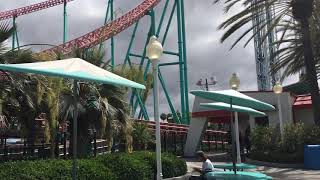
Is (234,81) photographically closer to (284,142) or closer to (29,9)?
(284,142)

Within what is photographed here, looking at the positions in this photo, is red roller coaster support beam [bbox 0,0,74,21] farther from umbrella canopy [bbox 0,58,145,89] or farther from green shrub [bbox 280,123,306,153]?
umbrella canopy [bbox 0,58,145,89]

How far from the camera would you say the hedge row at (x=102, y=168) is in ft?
29.9

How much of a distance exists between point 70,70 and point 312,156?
12.8m

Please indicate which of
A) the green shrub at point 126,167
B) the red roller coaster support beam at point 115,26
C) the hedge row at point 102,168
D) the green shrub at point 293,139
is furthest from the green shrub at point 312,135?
the red roller coaster support beam at point 115,26

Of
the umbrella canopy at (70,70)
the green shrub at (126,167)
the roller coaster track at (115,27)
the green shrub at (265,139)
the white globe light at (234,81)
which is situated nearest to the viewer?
the umbrella canopy at (70,70)

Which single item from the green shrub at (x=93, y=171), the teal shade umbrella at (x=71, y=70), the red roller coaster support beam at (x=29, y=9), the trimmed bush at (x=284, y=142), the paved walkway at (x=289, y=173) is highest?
the red roller coaster support beam at (x=29, y=9)

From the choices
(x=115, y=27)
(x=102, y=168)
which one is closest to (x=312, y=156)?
(x=102, y=168)

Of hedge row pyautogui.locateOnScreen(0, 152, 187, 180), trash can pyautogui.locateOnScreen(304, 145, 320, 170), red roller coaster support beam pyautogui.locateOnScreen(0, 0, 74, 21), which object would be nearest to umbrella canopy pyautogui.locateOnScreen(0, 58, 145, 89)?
hedge row pyautogui.locateOnScreen(0, 152, 187, 180)

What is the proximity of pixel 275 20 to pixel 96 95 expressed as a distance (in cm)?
924

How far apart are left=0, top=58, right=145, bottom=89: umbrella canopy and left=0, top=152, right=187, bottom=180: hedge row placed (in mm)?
2255

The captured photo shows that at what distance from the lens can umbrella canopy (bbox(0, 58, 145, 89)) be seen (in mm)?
7430

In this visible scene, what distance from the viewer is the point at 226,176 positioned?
1109 centimetres

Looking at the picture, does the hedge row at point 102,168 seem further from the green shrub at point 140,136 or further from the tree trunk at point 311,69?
the tree trunk at point 311,69

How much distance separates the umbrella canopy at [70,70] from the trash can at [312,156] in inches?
451
